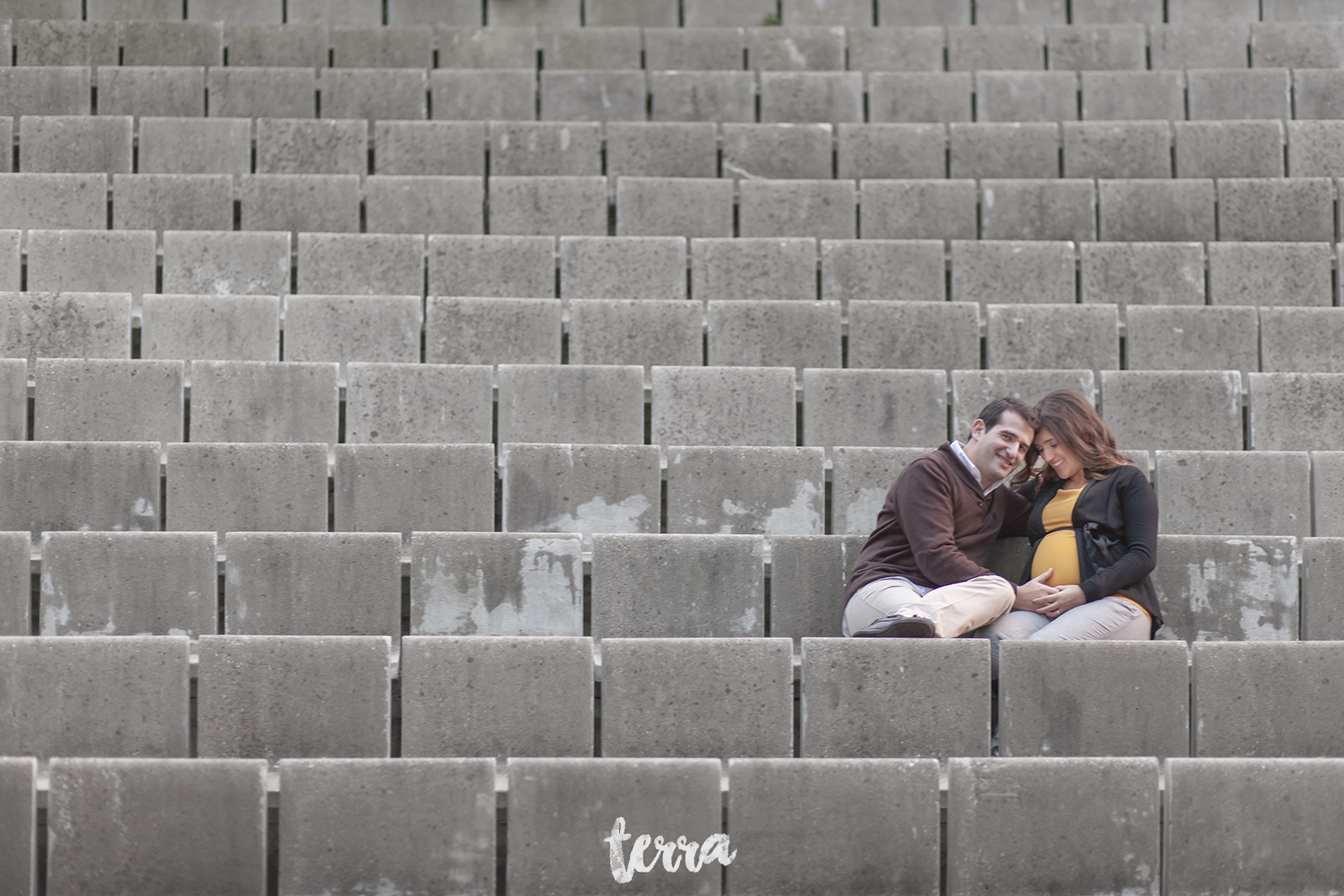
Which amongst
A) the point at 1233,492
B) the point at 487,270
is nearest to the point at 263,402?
the point at 487,270

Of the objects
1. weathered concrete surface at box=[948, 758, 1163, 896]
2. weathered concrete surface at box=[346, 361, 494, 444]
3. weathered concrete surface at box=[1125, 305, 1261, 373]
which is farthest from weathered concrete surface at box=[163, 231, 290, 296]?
weathered concrete surface at box=[948, 758, 1163, 896]

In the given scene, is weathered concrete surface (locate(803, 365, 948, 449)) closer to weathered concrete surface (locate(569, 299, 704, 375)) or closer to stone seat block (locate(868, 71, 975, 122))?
weathered concrete surface (locate(569, 299, 704, 375))

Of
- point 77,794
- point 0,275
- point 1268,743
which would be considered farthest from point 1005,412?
point 0,275

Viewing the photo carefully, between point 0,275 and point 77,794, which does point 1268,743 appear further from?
point 0,275

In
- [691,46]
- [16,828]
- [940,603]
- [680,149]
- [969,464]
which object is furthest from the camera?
[691,46]

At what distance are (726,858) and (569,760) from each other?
0.19 metres

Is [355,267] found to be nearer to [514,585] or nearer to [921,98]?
[514,585]

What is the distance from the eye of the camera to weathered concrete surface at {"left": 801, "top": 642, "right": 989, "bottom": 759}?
66.0 inches

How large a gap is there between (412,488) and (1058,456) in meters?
0.87

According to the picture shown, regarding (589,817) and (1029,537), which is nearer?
(589,817)

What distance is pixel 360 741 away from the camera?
1.65 meters

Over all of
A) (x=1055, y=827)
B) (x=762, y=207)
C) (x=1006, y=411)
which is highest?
(x=762, y=207)

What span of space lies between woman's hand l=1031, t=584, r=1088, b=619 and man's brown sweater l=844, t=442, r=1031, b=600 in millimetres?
83

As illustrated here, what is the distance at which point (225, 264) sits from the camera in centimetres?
263
